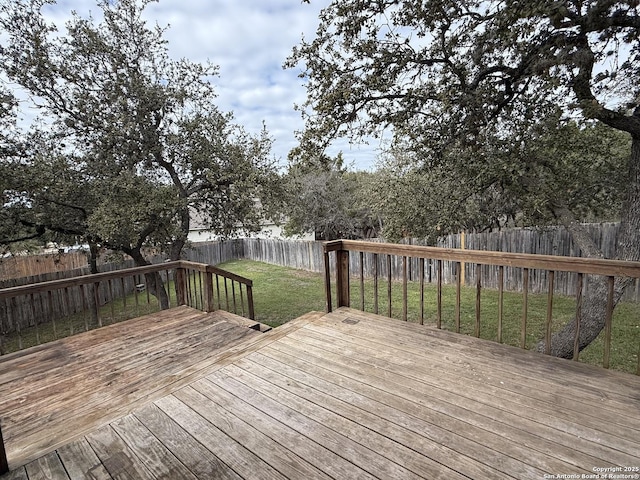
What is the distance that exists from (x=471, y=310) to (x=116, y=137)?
26.3ft

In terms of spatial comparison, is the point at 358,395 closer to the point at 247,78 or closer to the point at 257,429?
the point at 257,429

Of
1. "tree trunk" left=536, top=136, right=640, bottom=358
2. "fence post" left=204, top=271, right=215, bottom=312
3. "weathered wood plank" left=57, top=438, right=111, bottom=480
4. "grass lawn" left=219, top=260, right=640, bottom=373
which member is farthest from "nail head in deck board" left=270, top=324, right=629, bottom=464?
"grass lawn" left=219, top=260, right=640, bottom=373

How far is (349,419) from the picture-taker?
1884mm

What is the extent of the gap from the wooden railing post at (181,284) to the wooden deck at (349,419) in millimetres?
2181

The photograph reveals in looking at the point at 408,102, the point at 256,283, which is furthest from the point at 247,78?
the point at 256,283

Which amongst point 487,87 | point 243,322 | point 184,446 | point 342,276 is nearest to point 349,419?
point 184,446

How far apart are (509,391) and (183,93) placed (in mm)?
7189

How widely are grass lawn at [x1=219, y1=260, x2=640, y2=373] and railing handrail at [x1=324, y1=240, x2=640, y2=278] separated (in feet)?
10.4

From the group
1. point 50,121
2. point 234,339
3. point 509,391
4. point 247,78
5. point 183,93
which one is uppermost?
point 247,78

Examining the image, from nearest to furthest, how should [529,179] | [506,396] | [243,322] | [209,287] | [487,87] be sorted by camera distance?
[506,396], [487,87], [243,322], [209,287], [529,179]

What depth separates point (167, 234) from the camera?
6.42 metres

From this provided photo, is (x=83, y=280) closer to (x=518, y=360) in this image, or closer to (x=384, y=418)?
(x=384, y=418)

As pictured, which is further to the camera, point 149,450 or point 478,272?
point 478,272

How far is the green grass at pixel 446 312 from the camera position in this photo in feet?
17.5
